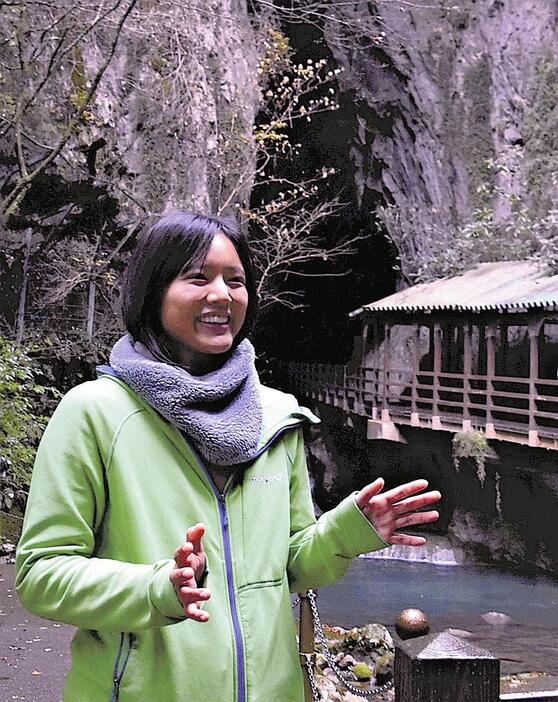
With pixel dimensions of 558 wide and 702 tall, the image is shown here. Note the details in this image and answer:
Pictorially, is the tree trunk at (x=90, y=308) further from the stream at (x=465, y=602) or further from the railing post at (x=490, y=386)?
the railing post at (x=490, y=386)

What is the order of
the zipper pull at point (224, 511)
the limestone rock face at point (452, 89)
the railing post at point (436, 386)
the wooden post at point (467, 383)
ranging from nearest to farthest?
Result: 1. the zipper pull at point (224, 511)
2. the wooden post at point (467, 383)
3. the railing post at point (436, 386)
4. the limestone rock face at point (452, 89)

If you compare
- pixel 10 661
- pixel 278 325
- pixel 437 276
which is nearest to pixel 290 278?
pixel 278 325

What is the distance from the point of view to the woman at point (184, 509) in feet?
4.90

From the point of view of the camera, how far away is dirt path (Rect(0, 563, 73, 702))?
4848mm

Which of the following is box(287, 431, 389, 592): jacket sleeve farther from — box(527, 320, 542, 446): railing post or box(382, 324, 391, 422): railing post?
box(382, 324, 391, 422): railing post

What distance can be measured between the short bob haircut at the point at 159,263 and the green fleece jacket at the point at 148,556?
0.49ft

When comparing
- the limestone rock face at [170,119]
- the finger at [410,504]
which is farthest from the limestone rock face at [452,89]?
the finger at [410,504]

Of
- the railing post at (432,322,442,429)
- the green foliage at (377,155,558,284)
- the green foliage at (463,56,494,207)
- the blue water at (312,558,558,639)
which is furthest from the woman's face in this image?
the green foliage at (463,56,494,207)

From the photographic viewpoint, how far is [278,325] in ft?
86.5

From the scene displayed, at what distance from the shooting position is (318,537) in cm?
180

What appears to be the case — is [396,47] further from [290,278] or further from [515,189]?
[290,278]

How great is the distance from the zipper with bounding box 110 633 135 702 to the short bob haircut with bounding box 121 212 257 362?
59 cm

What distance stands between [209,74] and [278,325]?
13.7 metres

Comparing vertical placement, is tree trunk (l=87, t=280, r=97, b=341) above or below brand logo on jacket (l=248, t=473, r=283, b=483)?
above
